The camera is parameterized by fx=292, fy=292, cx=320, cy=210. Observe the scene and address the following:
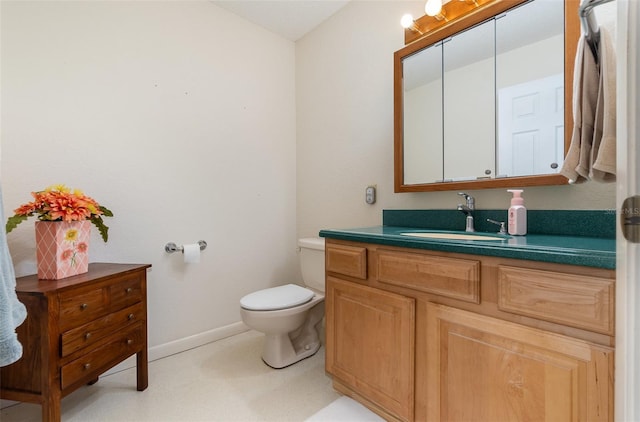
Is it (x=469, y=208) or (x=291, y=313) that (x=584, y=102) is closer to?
(x=469, y=208)

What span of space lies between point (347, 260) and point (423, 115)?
0.92 m

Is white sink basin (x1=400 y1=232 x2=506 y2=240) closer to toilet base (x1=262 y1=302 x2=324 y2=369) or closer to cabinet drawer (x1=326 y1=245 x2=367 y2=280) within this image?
cabinet drawer (x1=326 y1=245 x2=367 y2=280)

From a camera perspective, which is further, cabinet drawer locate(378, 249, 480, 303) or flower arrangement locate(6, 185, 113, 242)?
flower arrangement locate(6, 185, 113, 242)

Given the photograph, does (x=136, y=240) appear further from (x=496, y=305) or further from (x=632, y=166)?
(x=632, y=166)

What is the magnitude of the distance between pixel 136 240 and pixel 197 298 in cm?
57


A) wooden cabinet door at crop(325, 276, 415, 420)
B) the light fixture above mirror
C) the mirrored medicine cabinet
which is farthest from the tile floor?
the light fixture above mirror

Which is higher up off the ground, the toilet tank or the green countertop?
the green countertop

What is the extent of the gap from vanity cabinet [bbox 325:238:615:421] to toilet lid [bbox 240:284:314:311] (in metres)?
0.35

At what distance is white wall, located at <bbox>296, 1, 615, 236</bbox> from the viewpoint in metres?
1.79

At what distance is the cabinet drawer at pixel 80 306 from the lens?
3.84 ft

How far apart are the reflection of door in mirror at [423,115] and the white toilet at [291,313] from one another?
77 cm

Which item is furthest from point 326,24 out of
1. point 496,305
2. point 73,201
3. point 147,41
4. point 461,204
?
point 496,305

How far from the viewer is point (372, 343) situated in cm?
127

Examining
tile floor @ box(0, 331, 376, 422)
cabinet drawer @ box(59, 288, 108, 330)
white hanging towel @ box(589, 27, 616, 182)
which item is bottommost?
tile floor @ box(0, 331, 376, 422)
